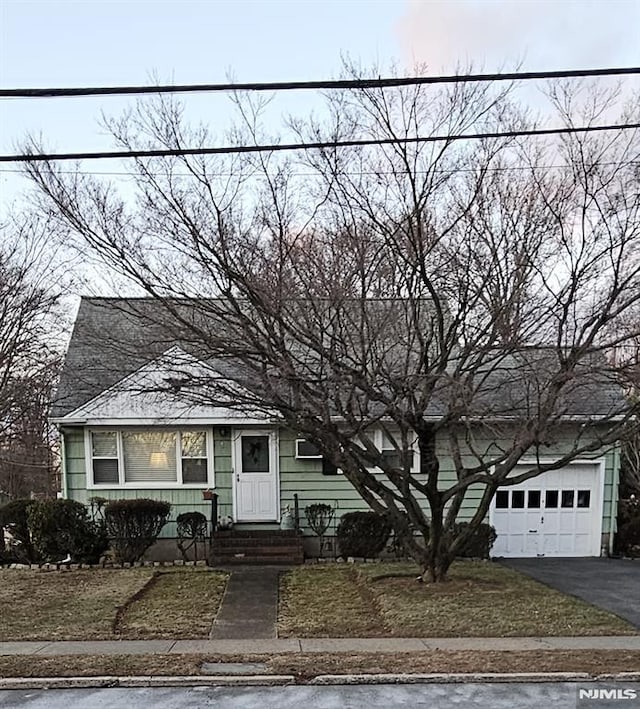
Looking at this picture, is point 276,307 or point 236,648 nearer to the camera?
point 236,648

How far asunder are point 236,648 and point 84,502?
7.61m

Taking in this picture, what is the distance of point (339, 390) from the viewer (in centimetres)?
904

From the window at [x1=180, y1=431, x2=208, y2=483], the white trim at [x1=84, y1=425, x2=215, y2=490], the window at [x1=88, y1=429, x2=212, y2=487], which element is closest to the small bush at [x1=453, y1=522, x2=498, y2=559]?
the white trim at [x1=84, y1=425, x2=215, y2=490]

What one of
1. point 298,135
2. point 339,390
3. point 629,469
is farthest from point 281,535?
point 629,469

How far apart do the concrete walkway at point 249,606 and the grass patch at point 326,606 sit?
17 centimetres

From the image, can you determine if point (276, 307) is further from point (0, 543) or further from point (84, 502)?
point (0, 543)

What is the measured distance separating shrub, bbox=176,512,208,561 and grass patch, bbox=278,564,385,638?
2.40m

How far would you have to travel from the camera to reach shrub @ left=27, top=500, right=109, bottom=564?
12320 mm

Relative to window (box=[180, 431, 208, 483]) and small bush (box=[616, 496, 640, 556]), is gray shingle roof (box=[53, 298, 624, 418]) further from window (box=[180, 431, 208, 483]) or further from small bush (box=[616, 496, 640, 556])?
small bush (box=[616, 496, 640, 556])

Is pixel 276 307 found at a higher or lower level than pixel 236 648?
higher

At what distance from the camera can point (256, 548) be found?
12719 mm

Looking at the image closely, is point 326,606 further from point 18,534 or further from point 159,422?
point 18,534

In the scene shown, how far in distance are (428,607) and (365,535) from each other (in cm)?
414

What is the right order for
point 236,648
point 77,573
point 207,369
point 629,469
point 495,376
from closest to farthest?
point 236,648
point 207,369
point 495,376
point 77,573
point 629,469
